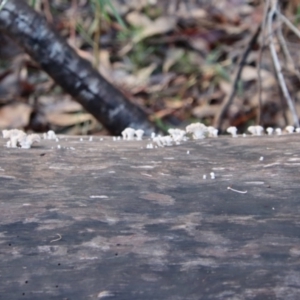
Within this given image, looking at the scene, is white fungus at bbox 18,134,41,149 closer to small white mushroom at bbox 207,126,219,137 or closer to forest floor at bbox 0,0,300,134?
small white mushroom at bbox 207,126,219,137

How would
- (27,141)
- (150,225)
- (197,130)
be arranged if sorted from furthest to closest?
A: (197,130), (27,141), (150,225)

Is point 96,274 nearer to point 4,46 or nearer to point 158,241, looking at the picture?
point 158,241

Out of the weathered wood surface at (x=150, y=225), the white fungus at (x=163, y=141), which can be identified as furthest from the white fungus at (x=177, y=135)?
the weathered wood surface at (x=150, y=225)

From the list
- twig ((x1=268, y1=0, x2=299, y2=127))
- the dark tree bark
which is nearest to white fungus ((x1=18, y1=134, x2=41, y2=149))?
the dark tree bark

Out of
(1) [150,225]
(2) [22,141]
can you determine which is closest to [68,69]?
(2) [22,141]

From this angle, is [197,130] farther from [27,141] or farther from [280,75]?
[280,75]

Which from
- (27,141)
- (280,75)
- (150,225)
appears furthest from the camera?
(280,75)

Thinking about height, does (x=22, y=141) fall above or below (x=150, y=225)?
above
